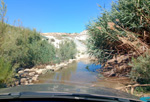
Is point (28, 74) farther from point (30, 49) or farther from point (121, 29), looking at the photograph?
point (121, 29)

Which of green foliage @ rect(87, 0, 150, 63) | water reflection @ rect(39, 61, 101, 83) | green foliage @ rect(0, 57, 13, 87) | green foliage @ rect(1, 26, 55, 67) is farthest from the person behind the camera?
green foliage @ rect(1, 26, 55, 67)

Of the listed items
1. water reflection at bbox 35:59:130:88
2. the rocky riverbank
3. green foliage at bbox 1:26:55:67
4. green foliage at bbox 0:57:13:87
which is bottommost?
water reflection at bbox 35:59:130:88

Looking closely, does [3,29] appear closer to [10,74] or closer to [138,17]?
[10,74]

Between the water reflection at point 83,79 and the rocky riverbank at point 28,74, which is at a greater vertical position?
the rocky riverbank at point 28,74

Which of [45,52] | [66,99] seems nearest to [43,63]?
[45,52]

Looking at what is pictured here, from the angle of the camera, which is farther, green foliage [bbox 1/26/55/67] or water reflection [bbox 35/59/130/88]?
green foliage [bbox 1/26/55/67]

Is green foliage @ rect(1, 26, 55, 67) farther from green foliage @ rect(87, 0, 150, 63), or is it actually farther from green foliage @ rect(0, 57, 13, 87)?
green foliage @ rect(87, 0, 150, 63)

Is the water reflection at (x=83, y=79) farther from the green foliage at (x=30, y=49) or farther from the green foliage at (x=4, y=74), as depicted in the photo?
the green foliage at (x=4, y=74)

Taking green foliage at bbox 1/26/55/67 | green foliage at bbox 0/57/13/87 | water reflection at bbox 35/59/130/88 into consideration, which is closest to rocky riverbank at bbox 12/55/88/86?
water reflection at bbox 35/59/130/88

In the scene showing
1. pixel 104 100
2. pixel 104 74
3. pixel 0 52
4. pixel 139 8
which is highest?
pixel 139 8

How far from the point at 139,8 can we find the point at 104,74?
5552 millimetres

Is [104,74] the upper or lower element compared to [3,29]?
lower

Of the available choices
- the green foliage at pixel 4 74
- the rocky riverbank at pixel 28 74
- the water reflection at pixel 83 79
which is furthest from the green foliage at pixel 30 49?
the green foliage at pixel 4 74

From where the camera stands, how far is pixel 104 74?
12133 mm
